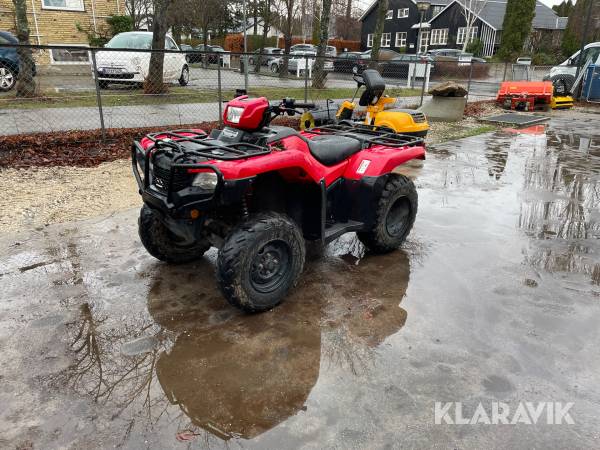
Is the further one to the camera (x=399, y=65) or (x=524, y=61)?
(x=524, y=61)

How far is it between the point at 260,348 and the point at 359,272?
4.60 feet

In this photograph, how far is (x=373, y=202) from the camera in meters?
4.11

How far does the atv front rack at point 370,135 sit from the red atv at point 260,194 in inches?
1.2

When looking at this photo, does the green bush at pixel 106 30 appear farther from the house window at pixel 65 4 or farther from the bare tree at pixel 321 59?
the bare tree at pixel 321 59

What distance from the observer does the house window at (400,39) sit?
53369 millimetres

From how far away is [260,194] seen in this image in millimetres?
3459

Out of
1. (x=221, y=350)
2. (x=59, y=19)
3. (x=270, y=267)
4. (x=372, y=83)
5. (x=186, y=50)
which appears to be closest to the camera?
(x=221, y=350)

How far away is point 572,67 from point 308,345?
2124 cm

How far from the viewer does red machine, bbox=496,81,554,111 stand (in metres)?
15.6

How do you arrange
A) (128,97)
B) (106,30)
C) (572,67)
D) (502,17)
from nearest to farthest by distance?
1. (128,97)
2. (572,67)
3. (106,30)
4. (502,17)

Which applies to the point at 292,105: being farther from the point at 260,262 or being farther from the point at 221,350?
the point at 221,350

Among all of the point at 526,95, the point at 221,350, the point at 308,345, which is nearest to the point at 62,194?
the point at 221,350

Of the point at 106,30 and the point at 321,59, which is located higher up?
the point at 106,30

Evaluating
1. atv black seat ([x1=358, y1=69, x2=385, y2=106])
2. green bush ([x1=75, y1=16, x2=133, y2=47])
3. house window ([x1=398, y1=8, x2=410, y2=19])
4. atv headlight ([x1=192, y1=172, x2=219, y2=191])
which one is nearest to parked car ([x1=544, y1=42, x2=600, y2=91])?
atv black seat ([x1=358, y1=69, x2=385, y2=106])
